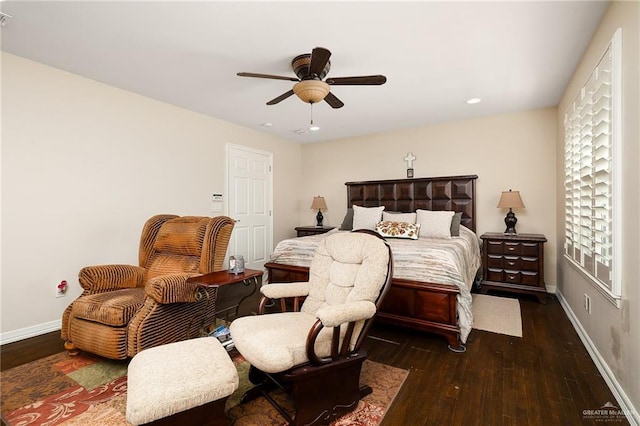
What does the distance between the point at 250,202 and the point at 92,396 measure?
3.41 meters

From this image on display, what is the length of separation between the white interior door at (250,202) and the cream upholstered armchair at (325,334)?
2.90 meters

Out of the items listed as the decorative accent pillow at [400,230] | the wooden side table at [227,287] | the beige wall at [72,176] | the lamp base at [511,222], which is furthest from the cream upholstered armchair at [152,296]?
the lamp base at [511,222]

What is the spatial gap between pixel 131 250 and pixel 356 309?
305cm

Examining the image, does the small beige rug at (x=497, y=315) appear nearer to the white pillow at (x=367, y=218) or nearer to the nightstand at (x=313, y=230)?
the white pillow at (x=367, y=218)

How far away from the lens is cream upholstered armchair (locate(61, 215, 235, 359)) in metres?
2.17

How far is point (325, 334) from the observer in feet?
5.43

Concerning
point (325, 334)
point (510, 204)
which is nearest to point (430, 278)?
point (325, 334)

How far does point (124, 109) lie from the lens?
3.42m

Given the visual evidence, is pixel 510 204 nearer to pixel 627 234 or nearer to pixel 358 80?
pixel 627 234

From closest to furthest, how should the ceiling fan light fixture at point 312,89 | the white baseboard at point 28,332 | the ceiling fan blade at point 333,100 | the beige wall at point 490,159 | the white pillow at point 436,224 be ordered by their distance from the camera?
the ceiling fan light fixture at point 312,89, the white baseboard at point 28,332, the ceiling fan blade at point 333,100, the white pillow at point 436,224, the beige wall at point 490,159

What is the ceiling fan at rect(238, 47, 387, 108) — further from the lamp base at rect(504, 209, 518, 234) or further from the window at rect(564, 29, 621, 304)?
the lamp base at rect(504, 209, 518, 234)

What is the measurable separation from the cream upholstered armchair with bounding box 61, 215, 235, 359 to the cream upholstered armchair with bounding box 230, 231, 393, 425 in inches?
29.6

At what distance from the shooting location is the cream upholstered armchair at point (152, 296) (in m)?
2.17

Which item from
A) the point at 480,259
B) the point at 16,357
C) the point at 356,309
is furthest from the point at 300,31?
the point at 480,259
